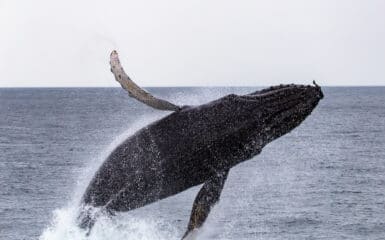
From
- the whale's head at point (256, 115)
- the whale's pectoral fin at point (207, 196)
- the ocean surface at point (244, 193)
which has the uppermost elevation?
the whale's head at point (256, 115)

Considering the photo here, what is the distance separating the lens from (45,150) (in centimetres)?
11812

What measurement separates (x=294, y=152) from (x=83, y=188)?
10575cm

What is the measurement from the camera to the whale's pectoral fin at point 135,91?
652 inches

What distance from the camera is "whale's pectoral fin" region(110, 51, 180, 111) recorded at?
16.6 m

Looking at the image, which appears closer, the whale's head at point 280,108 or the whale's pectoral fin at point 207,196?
the whale's head at point 280,108

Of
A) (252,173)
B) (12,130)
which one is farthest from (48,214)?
(12,130)

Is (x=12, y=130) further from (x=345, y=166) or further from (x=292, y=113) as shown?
(x=292, y=113)

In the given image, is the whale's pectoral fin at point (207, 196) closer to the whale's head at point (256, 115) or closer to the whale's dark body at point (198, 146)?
the whale's dark body at point (198, 146)

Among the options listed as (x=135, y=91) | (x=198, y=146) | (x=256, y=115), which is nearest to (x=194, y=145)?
(x=198, y=146)

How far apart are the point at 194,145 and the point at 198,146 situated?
0.09 meters

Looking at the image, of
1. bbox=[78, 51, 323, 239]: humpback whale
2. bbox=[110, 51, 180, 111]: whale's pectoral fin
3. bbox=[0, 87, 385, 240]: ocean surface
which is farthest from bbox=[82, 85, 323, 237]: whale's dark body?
bbox=[0, 87, 385, 240]: ocean surface

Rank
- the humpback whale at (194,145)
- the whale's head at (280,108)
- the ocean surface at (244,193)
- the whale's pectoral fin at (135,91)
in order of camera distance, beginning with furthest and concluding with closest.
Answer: the ocean surface at (244,193) < the whale's pectoral fin at (135,91) < the humpback whale at (194,145) < the whale's head at (280,108)

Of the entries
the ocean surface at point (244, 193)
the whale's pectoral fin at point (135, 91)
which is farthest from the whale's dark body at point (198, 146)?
the ocean surface at point (244, 193)

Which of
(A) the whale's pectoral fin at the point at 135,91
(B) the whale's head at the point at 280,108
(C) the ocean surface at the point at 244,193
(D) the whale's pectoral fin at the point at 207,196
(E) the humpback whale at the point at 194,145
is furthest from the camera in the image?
(C) the ocean surface at the point at 244,193
